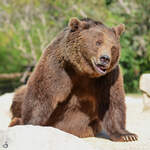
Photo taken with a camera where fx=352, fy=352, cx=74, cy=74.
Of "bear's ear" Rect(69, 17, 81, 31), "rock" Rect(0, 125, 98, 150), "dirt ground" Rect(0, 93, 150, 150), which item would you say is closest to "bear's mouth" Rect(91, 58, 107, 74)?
"bear's ear" Rect(69, 17, 81, 31)

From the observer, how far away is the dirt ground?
4884 mm

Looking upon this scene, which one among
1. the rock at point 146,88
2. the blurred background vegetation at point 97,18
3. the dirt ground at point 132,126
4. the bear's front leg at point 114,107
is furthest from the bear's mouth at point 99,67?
the blurred background vegetation at point 97,18

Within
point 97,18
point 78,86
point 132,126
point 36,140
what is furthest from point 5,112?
point 97,18

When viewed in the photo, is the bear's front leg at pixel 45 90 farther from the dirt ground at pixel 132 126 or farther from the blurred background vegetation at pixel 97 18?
the blurred background vegetation at pixel 97 18

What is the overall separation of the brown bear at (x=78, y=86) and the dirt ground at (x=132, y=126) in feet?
0.63

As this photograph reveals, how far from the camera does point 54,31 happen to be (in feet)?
71.4

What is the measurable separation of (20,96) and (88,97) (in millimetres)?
1336

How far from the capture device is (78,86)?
5.36 meters

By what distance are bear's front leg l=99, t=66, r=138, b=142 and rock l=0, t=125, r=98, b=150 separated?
54.8 inches

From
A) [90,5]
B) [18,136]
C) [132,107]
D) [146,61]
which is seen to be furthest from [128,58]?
[18,136]

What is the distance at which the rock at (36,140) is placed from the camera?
3639mm

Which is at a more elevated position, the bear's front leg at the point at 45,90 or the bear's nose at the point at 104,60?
the bear's nose at the point at 104,60

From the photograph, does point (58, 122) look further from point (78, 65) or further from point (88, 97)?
point (78, 65)

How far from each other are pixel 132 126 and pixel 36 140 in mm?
3267
